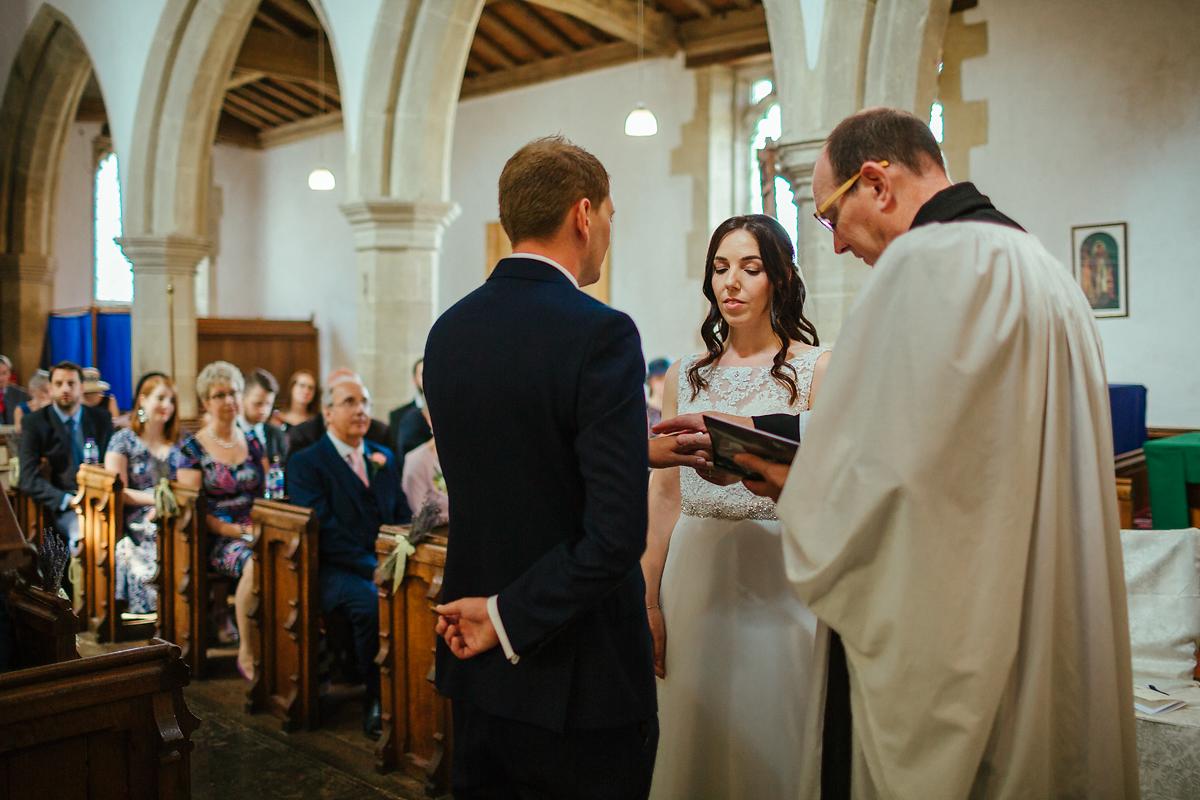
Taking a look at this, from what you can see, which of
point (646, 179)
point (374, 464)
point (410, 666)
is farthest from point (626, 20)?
point (410, 666)

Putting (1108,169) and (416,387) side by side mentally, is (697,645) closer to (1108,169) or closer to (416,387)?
(416,387)

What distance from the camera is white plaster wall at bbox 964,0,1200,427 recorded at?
7.25 metres

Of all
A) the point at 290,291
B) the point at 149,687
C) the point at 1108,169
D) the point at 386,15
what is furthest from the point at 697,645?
the point at 290,291

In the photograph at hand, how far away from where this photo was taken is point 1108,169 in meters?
7.57

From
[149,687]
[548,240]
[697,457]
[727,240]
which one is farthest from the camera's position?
[727,240]

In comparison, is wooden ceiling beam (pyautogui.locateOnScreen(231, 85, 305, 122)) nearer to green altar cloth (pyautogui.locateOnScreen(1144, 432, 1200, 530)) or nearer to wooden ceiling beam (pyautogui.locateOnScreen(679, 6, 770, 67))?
wooden ceiling beam (pyautogui.locateOnScreen(679, 6, 770, 67))

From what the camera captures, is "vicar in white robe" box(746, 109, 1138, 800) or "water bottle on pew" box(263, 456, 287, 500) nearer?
"vicar in white robe" box(746, 109, 1138, 800)

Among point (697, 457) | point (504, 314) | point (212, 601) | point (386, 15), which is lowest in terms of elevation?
point (212, 601)

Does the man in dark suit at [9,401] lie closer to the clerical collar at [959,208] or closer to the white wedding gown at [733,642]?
the white wedding gown at [733,642]

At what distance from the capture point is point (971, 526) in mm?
1352

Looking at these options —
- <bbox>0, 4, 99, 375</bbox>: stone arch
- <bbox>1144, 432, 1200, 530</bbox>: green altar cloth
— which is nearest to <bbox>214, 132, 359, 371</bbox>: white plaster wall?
<bbox>0, 4, 99, 375</bbox>: stone arch

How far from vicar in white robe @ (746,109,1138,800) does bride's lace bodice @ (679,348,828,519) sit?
757 millimetres

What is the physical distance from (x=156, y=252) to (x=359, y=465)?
573 centimetres

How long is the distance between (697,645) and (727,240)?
3.06ft
